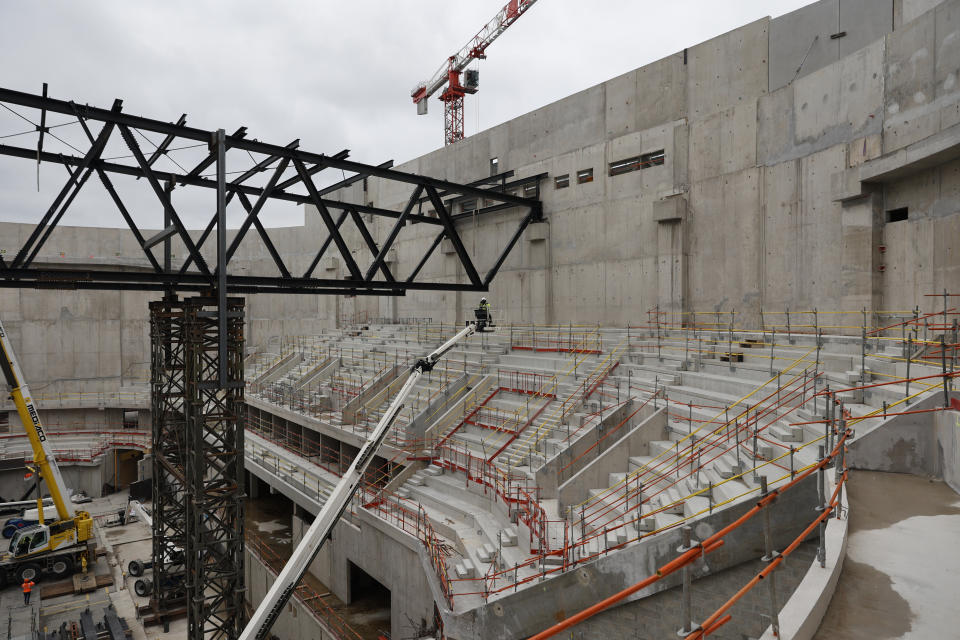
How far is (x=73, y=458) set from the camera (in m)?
34.8

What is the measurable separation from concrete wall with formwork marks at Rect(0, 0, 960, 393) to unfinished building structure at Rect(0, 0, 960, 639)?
0.08 meters

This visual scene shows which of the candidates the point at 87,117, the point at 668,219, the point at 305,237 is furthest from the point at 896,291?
the point at 305,237

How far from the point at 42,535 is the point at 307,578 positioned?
10830mm

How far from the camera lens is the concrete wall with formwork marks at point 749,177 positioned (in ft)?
48.8

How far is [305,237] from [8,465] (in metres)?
23.0

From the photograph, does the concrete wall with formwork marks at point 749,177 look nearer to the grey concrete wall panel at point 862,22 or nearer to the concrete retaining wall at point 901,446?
the grey concrete wall panel at point 862,22

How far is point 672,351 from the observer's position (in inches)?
715

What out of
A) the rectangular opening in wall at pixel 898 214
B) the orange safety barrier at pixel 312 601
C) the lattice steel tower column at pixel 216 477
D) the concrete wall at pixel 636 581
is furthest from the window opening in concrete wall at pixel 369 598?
the rectangular opening in wall at pixel 898 214

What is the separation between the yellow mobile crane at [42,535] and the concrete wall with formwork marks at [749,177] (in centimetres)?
1875

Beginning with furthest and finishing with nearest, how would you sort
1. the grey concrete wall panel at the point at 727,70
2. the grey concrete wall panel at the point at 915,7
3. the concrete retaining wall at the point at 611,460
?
the grey concrete wall panel at the point at 727,70 < the grey concrete wall panel at the point at 915,7 < the concrete retaining wall at the point at 611,460

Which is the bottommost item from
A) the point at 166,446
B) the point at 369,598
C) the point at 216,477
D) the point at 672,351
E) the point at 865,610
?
the point at 369,598

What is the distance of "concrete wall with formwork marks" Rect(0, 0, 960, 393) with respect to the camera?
14.9 metres

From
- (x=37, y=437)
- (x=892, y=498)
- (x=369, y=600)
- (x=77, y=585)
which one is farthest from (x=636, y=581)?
(x=37, y=437)

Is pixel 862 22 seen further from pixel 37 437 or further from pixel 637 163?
pixel 37 437
